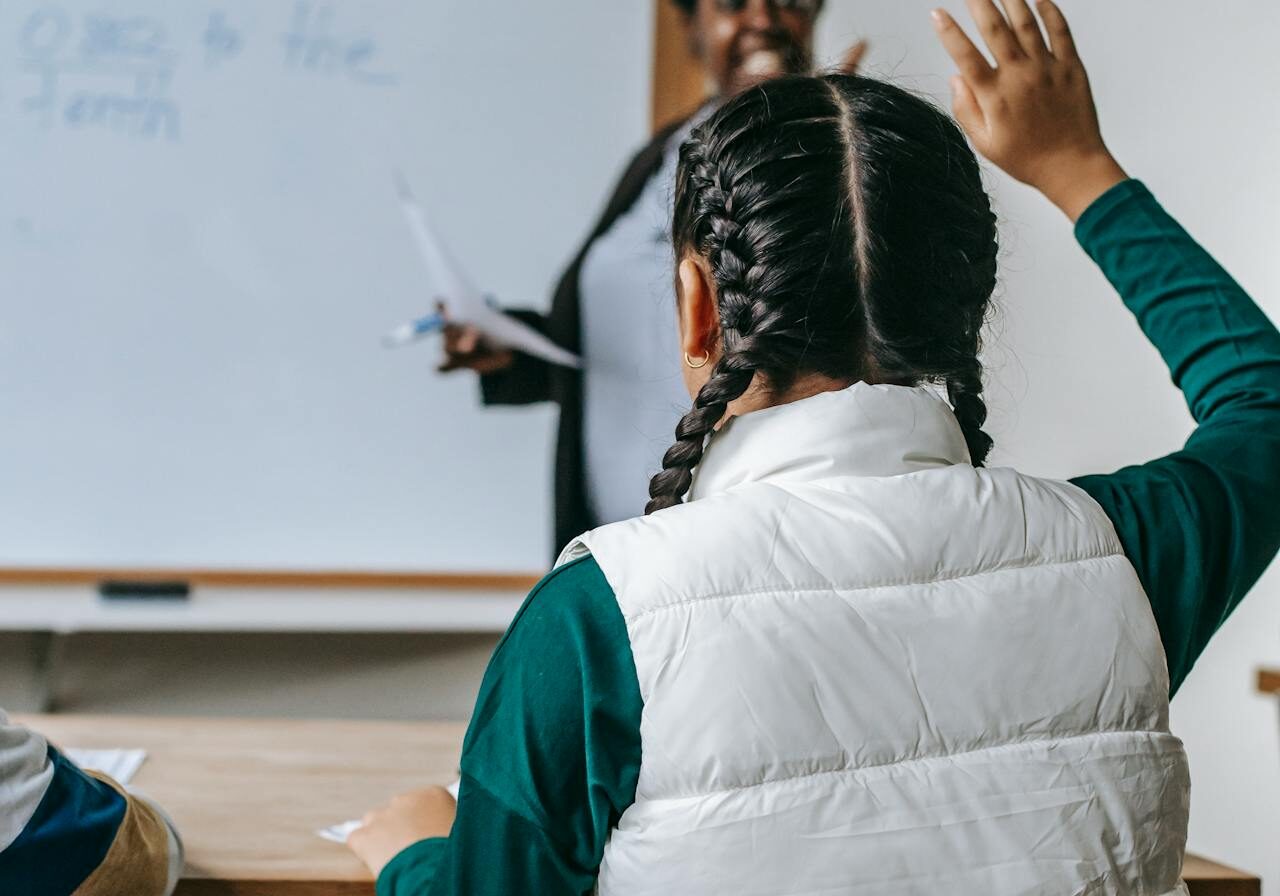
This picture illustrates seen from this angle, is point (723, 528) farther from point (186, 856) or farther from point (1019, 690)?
point (186, 856)

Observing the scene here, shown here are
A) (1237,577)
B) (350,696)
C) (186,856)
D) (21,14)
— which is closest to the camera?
(1237,577)

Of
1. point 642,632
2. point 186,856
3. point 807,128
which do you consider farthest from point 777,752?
point 186,856

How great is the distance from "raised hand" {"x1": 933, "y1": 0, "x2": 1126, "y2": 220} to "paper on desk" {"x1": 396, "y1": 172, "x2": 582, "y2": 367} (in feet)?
3.81

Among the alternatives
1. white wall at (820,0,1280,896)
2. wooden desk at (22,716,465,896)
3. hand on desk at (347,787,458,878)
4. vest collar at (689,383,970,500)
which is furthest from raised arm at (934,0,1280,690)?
white wall at (820,0,1280,896)

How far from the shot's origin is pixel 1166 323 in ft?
2.42

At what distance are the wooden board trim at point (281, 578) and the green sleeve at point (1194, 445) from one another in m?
1.29

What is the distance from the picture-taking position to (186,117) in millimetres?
1780

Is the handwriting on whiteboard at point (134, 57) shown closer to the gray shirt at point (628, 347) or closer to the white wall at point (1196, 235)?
the gray shirt at point (628, 347)

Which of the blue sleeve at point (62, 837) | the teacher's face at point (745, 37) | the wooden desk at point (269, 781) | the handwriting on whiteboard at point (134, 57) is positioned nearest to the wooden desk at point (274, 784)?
the wooden desk at point (269, 781)

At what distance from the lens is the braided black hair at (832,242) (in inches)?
23.6

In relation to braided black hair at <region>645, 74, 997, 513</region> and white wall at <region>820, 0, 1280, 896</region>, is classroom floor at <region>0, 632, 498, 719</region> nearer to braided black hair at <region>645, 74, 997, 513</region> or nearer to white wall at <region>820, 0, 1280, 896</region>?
white wall at <region>820, 0, 1280, 896</region>

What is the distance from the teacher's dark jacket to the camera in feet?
6.16

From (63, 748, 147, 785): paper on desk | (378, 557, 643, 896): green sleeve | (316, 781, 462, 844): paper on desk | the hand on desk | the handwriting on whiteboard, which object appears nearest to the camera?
(378, 557, 643, 896): green sleeve

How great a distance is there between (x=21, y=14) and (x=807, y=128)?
5.21ft
